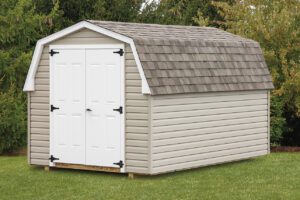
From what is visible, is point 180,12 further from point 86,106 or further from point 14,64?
point 86,106

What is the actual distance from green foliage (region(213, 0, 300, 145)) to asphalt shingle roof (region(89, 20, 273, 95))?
144 inches

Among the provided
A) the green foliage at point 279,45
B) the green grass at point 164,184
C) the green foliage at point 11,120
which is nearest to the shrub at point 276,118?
the green foliage at point 279,45

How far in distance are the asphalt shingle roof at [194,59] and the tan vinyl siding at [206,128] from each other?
210mm

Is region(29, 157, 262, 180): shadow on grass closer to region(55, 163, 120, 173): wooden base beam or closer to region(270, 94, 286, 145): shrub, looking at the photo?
region(55, 163, 120, 173): wooden base beam

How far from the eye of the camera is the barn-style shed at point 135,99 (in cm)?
1405

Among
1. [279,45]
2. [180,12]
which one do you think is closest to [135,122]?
[279,45]

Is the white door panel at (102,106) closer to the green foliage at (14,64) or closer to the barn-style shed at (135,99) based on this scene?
the barn-style shed at (135,99)

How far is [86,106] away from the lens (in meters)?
14.7

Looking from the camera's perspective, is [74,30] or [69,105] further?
[69,105]

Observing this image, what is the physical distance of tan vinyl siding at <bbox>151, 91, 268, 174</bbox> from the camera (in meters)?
14.1

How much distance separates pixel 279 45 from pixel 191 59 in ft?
23.2

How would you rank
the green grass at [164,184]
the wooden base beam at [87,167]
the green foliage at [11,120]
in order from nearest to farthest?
the green grass at [164,184]
the wooden base beam at [87,167]
the green foliage at [11,120]

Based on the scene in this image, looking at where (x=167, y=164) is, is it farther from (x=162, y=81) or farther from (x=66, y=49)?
(x=66, y=49)

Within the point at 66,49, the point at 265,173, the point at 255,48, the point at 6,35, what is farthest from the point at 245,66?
the point at 6,35
